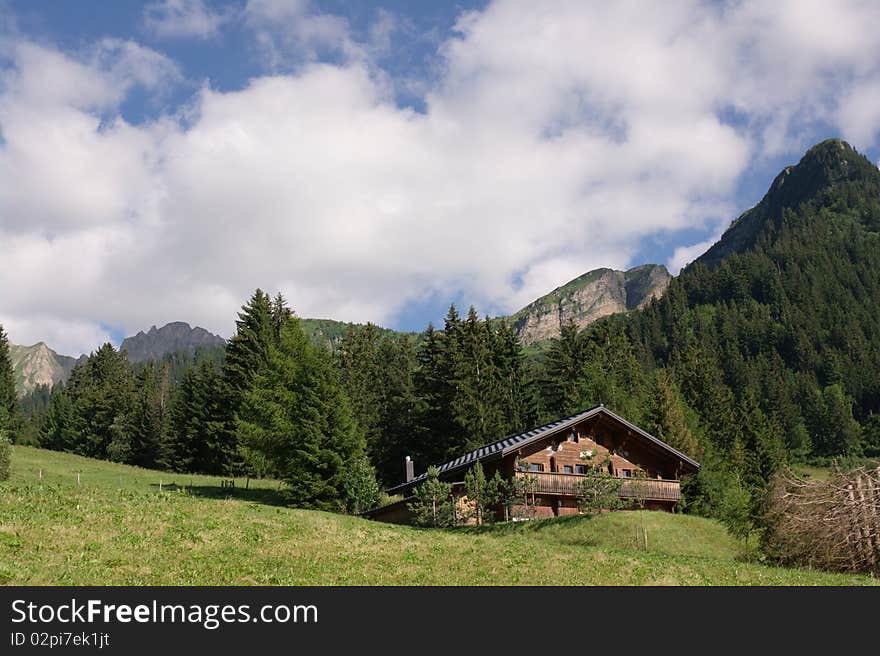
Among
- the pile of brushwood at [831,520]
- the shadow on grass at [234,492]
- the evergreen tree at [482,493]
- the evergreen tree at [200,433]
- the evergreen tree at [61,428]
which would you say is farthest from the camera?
the evergreen tree at [61,428]

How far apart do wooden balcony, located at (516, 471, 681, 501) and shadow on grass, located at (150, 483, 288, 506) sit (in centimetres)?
1510

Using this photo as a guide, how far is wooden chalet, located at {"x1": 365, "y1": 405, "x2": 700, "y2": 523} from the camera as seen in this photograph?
40.6 metres

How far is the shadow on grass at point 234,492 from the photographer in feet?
148

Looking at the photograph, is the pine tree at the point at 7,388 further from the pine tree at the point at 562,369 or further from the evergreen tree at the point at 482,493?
the evergreen tree at the point at 482,493

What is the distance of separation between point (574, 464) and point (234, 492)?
2264 cm

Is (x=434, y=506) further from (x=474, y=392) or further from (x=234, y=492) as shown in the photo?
(x=474, y=392)

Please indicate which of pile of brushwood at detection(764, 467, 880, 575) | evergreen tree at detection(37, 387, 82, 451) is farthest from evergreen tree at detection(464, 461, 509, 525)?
evergreen tree at detection(37, 387, 82, 451)

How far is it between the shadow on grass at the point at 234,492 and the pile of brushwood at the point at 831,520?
92.1ft

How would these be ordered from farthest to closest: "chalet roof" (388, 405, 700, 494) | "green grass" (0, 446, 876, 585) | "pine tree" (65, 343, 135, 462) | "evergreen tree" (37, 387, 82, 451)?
"evergreen tree" (37, 387, 82, 451), "pine tree" (65, 343, 135, 462), "chalet roof" (388, 405, 700, 494), "green grass" (0, 446, 876, 585)

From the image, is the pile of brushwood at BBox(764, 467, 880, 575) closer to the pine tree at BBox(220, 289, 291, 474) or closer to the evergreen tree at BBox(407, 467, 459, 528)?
the evergreen tree at BBox(407, 467, 459, 528)

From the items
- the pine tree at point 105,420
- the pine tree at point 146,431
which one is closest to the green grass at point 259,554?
the pine tree at point 146,431

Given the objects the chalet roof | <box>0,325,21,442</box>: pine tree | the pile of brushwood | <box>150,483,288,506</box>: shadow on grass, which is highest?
<box>0,325,21,442</box>: pine tree
